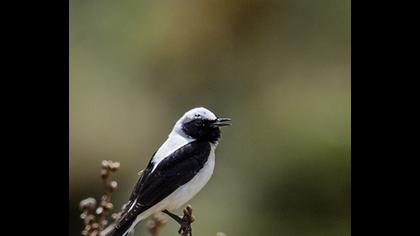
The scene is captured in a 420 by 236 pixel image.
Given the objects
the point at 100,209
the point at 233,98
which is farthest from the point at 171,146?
the point at 233,98

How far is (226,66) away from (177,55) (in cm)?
45

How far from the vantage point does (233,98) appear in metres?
5.81

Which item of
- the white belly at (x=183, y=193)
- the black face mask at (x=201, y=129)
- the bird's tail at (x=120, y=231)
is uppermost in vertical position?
the black face mask at (x=201, y=129)

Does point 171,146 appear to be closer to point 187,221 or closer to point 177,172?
point 177,172

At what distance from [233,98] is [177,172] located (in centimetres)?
211

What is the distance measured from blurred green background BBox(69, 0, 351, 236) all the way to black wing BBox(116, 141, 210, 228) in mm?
1517

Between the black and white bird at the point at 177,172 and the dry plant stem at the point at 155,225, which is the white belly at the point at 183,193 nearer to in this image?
the black and white bird at the point at 177,172

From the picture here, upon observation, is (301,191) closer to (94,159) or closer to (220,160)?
(220,160)

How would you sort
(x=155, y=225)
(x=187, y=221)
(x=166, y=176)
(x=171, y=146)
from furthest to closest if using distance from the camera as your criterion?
(x=171, y=146)
(x=166, y=176)
(x=187, y=221)
(x=155, y=225)

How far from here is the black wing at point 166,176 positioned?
3.58 metres

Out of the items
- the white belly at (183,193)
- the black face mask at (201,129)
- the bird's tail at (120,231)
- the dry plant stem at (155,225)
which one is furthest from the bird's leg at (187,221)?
the dry plant stem at (155,225)
